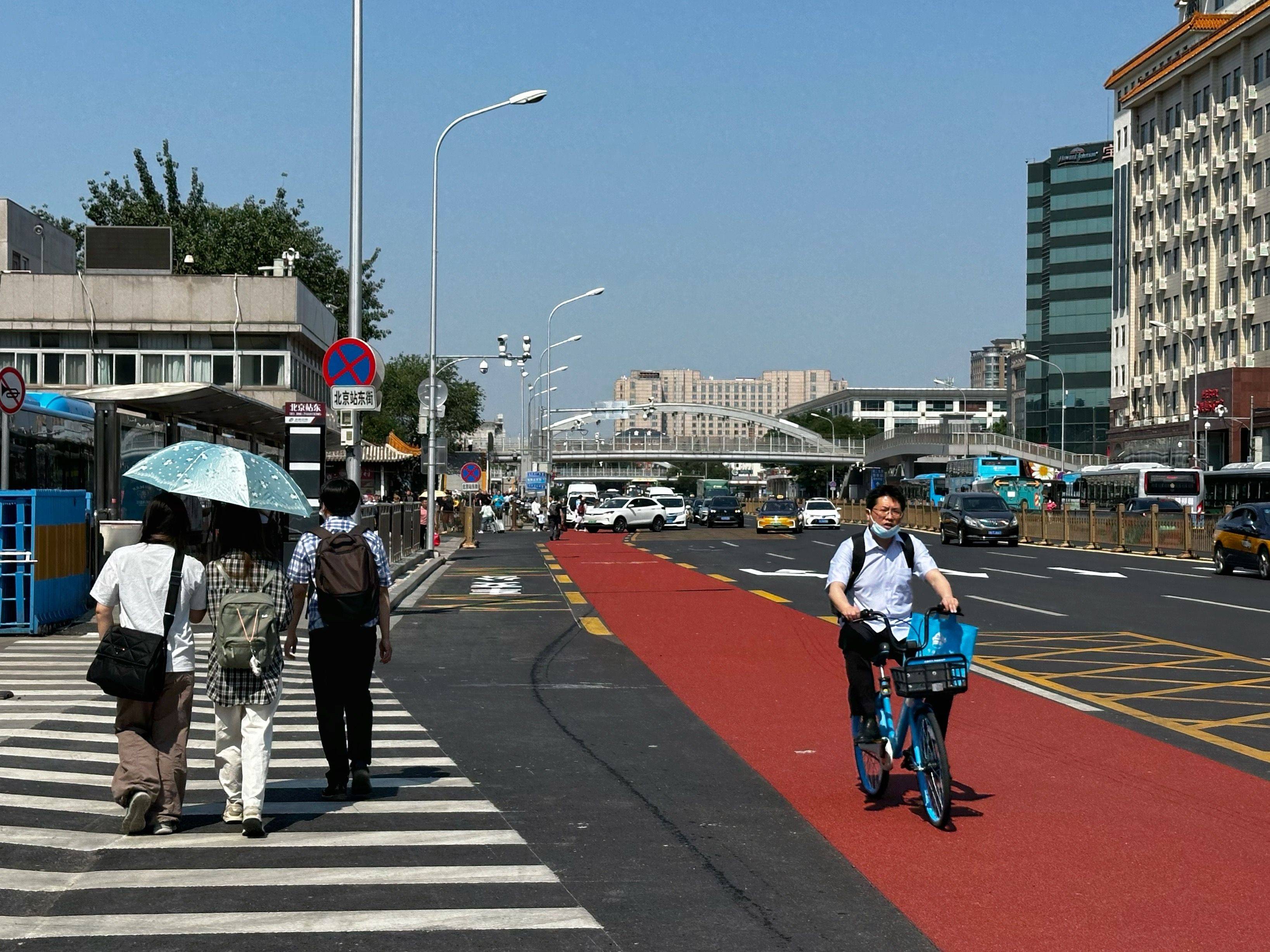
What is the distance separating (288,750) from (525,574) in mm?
22150

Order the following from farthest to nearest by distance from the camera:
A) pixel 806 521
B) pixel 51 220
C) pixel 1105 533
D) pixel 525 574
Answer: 1. pixel 51 220
2. pixel 806 521
3. pixel 1105 533
4. pixel 525 574

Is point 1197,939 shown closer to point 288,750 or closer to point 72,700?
point 288,750

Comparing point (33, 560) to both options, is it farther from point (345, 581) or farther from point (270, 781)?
point (345, 581)

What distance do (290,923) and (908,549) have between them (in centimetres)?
379

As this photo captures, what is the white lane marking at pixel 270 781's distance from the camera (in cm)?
878

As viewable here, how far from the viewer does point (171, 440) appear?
2416cm

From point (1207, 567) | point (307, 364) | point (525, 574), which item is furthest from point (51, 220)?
point (1207, 567)

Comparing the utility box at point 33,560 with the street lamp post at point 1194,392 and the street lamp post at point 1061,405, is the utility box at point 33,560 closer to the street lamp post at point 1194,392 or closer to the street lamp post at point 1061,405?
the street lamp post at point 1194,392

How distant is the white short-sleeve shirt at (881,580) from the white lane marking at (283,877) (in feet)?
7.61

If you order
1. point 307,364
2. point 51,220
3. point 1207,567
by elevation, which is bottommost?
point 1207,567

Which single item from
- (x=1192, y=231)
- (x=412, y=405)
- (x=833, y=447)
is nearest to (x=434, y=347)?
(x=1192, y=231)

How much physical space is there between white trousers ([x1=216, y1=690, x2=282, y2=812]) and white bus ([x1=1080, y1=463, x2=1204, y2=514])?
4926 centimetres

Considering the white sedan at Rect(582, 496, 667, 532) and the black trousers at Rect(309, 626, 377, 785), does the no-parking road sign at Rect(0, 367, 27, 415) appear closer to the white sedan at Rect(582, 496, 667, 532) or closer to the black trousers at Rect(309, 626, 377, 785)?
the black trousers at Rect(309, 626, 377, 785)

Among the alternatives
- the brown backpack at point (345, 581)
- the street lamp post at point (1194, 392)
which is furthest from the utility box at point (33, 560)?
the street lamp post at point (1194, 392)
